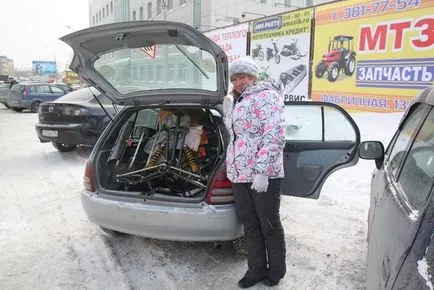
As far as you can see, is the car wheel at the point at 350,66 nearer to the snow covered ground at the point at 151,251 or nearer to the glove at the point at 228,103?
the snow covered ground at the point at 151,251

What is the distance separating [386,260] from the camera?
5.51ft

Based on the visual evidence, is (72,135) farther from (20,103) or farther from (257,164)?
(20,103)

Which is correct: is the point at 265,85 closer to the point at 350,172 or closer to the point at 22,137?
the point at 350,172

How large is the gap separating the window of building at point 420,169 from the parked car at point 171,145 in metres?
1.35

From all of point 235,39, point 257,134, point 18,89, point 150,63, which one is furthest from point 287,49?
point 18,89

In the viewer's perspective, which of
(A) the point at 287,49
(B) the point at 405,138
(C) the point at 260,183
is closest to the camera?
(B) the point at 405,138

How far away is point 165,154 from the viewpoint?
4203mm

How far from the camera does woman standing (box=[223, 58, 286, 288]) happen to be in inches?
109

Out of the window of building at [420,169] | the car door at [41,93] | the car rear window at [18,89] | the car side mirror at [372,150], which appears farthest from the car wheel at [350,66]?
the car rear window at [18,89]

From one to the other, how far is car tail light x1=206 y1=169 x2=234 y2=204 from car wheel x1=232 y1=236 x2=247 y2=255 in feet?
1.43

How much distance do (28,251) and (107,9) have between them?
49.9 m

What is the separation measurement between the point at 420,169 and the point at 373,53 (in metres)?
7.80

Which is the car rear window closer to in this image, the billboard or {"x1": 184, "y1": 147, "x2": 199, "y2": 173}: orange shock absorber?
{"x1": 184, "y1": 147, "x2": 199, "y2": 173}: orange shock absorber

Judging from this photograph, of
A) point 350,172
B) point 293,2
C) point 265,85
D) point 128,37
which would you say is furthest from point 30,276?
point 293,2
